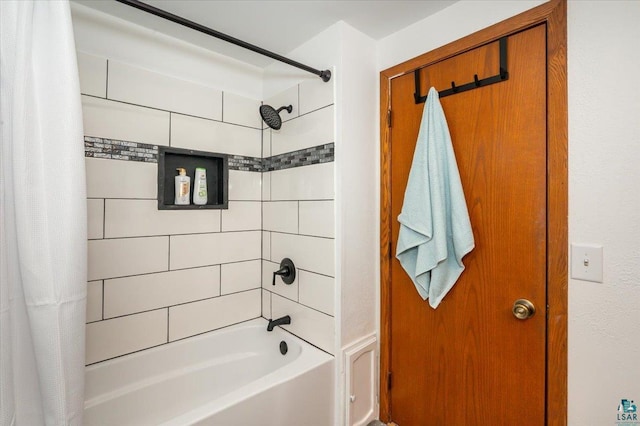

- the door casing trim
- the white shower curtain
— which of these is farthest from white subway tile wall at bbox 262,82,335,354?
the white shower curtain

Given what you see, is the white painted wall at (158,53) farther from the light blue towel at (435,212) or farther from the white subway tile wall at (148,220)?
the light blue towel at (435,212)

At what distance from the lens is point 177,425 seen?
0.96 m

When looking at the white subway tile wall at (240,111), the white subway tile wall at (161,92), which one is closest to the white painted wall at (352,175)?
the white subway tile wall at (240,111)

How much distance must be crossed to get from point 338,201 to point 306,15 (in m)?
0.87

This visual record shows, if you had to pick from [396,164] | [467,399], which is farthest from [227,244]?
[467,399]

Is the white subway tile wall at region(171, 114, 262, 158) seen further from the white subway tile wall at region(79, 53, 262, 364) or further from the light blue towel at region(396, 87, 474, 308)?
the light blue towel at region(396, 87, 474, 308)

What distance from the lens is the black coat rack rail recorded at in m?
1.12

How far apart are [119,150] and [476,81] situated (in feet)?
5.31

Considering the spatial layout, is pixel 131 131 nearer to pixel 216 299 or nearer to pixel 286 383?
pixel 216 299

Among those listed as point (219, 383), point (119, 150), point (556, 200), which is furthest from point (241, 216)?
point (556, 200)

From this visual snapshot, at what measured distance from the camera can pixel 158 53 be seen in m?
1.50

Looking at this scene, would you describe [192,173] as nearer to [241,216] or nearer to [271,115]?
[241,216]

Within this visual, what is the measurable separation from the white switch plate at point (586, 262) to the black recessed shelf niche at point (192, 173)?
5.22 feet

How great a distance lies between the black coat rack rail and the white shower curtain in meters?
1.29
